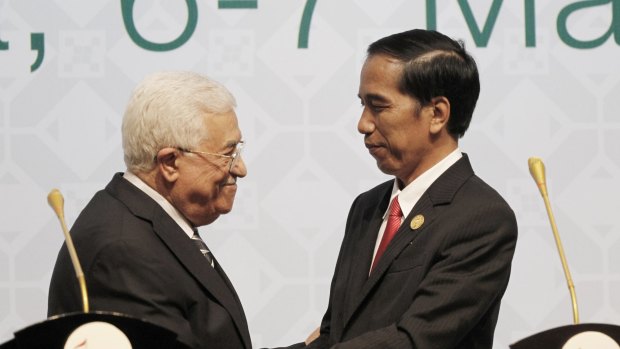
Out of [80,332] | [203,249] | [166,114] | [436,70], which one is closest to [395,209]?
[436,70]

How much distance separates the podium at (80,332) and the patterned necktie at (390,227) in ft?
2.49

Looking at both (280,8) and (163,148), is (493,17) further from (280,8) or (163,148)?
(163,148)

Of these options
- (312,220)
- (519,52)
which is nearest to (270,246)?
(312,220)

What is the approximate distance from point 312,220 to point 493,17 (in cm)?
82

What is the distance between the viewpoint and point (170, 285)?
2.38 metres

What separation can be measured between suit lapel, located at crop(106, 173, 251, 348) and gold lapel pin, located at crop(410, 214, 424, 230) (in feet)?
1.38

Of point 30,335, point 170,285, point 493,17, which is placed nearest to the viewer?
point 30,335

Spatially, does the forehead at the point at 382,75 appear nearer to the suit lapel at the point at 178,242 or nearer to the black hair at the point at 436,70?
the black hair at the point at 436,70

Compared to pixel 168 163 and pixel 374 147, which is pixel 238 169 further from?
pixel 374 147

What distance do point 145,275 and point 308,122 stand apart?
4.36ft

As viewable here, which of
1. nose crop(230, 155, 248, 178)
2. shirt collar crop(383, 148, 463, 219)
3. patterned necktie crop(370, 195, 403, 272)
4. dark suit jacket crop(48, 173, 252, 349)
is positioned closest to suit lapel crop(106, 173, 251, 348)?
dark suit jacket crop(48, 173, 252, 349)

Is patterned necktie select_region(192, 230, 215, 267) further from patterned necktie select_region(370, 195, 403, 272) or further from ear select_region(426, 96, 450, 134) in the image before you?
ear select_region(426, 96, 450, 134)

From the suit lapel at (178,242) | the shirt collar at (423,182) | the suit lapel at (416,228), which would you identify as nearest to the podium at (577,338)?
the suit lapel at (416,228)

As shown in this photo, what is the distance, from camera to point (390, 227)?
2.63m
